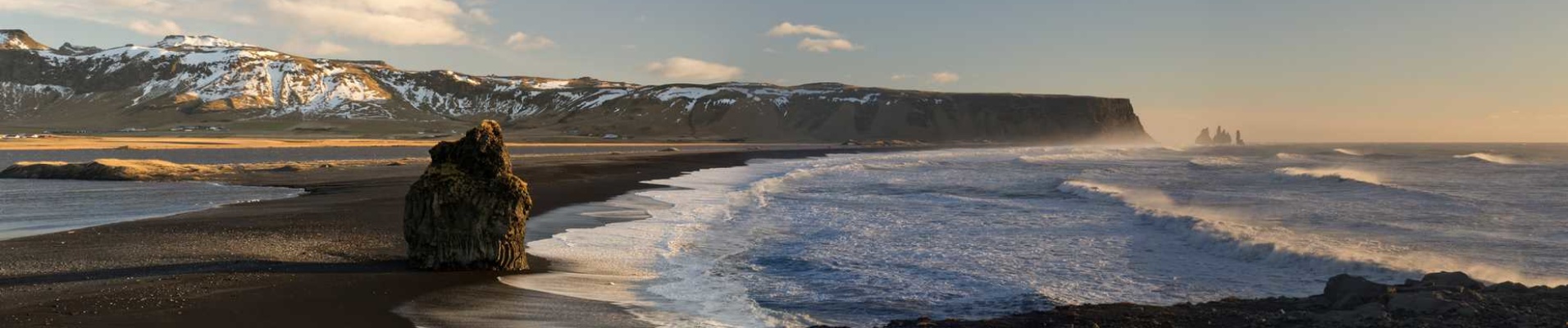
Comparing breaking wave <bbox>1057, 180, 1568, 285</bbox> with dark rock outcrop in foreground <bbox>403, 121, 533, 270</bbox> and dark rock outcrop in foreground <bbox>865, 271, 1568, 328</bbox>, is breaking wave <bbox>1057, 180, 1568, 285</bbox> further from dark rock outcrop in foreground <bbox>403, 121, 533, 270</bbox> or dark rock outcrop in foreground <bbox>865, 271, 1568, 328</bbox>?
dark rock outcrop in foreground <bbox>403, 121, 533, 270</bbox>

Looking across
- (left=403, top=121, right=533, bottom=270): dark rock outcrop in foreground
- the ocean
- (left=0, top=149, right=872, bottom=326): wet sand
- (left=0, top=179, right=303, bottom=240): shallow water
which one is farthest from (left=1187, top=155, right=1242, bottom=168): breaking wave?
(left=403, top=121, right=533, bottom=270): dark rock outcrop in foreground

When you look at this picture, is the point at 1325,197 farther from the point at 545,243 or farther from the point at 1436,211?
the point at 545,243

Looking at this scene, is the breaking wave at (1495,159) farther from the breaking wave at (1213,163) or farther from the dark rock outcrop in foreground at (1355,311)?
the dark rock outcrop in foreground at (1355,311)

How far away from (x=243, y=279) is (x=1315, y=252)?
19.0m

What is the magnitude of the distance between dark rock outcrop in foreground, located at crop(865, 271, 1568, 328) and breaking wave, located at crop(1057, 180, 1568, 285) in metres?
3.92

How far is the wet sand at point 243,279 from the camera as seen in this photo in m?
10.5

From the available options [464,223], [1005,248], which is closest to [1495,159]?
[1005,248]

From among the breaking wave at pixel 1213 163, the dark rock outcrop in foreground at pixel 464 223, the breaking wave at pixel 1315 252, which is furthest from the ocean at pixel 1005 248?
the breaking wave at pixel 1213 163

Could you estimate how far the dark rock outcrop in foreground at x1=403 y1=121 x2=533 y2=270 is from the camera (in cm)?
1434

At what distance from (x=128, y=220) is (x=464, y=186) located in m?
12.3

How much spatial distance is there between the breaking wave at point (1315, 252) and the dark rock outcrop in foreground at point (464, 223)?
13841 mm

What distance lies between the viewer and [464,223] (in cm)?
1456

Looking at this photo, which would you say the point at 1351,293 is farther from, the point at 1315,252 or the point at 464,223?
the point at 464,223

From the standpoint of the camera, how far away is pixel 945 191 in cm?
3725
